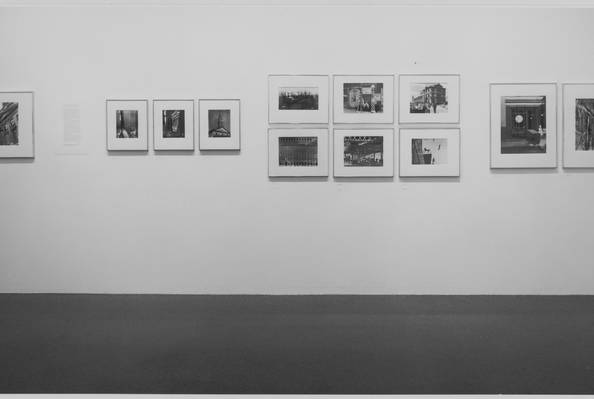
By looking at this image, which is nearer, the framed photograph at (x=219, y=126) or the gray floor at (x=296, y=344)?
the gray floor at (x=296, y=344)

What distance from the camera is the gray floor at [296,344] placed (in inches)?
148

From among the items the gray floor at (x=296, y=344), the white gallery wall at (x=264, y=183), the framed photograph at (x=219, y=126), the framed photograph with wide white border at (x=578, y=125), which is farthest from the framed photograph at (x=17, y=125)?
the framed photograph with wide white border at (x=578, y=125)

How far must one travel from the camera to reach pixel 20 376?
12.8ft

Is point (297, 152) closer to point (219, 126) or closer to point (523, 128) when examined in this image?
point (219, 126)

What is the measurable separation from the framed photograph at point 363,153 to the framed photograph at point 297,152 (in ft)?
0.58

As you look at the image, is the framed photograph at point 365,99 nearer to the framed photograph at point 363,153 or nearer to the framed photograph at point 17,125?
the framed photograph at point 363,153

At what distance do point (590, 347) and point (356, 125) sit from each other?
3462 millimetres

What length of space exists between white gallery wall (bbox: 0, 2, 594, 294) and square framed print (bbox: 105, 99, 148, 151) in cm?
11

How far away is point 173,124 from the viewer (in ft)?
20.4

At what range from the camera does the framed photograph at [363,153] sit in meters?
6.20

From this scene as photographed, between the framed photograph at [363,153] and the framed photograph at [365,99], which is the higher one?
the framed photograph at [365,99]

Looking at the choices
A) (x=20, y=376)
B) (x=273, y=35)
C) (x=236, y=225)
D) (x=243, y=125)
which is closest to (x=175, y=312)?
(x=236, y=225)

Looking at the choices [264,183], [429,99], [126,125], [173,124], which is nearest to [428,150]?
[429,99]

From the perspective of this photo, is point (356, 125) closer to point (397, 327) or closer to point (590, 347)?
point (397, 327)
